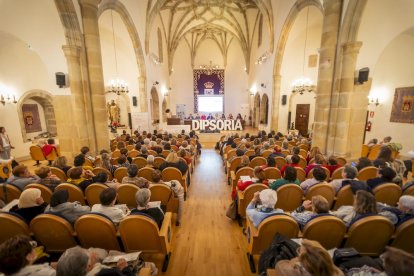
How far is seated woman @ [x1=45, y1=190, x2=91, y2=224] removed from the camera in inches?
83.5

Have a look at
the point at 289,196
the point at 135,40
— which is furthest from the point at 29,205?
the point at 135,40

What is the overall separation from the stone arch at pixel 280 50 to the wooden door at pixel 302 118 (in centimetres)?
205

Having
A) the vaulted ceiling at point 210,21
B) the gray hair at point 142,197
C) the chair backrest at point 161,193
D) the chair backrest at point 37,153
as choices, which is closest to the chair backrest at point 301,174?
the chair backrest at point 161,193

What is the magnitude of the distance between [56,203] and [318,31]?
39.9 ft

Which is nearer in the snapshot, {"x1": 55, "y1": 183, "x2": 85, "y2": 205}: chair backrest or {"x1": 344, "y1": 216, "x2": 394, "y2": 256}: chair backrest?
{"x1": 344, "y1": 216, "x2": 394, "y2": 256}: chair backrest

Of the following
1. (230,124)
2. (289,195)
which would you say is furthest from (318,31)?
(289,195)

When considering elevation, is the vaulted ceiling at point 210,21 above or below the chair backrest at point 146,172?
above

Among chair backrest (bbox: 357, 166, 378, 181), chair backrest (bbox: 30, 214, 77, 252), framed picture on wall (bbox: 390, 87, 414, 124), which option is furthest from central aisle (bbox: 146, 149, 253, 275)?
framed picture on wall (bbox: 390, 87, 414, 124)

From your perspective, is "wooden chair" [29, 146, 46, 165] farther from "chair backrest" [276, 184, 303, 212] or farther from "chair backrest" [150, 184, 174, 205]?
"chair backrest" [276, 184, 303, 212]

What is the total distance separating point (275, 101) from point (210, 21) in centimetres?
950

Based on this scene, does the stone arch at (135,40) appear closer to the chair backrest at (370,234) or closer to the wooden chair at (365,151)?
the chair backrest at (370,234)

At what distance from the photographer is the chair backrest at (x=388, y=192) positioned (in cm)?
272

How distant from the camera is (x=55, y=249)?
2211mm

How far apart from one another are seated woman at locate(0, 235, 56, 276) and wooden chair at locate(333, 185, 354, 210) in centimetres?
346
